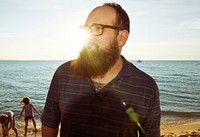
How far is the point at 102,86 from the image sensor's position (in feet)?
7.61

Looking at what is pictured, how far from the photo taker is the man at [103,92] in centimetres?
223

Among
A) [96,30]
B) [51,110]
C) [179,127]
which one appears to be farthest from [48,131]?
[179,127]

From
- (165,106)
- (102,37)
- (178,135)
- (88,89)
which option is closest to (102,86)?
(88,89)

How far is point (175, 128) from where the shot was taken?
49.7 ft

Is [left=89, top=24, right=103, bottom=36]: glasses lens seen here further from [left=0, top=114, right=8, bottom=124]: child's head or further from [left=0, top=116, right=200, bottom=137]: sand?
[left=0, top=116, right=200, bottom=137]: sand

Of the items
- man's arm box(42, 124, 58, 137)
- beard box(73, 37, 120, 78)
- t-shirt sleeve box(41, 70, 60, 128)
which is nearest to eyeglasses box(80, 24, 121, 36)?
beard box(73, 37, 120, 78)

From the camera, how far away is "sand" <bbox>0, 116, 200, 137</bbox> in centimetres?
1334

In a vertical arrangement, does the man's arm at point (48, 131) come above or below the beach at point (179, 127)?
above

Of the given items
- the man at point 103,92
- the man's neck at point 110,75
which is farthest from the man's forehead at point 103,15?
the man's neck at point 110,75

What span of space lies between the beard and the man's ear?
0.06 meters

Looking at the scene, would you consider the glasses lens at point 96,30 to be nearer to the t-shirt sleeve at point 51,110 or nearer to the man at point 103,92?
the man at point 103,92

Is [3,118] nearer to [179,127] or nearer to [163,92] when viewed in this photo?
[179,127]

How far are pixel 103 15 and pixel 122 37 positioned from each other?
0.29 metres

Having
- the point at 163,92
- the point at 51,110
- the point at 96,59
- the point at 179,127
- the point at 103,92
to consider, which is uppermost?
the point at 96,59
